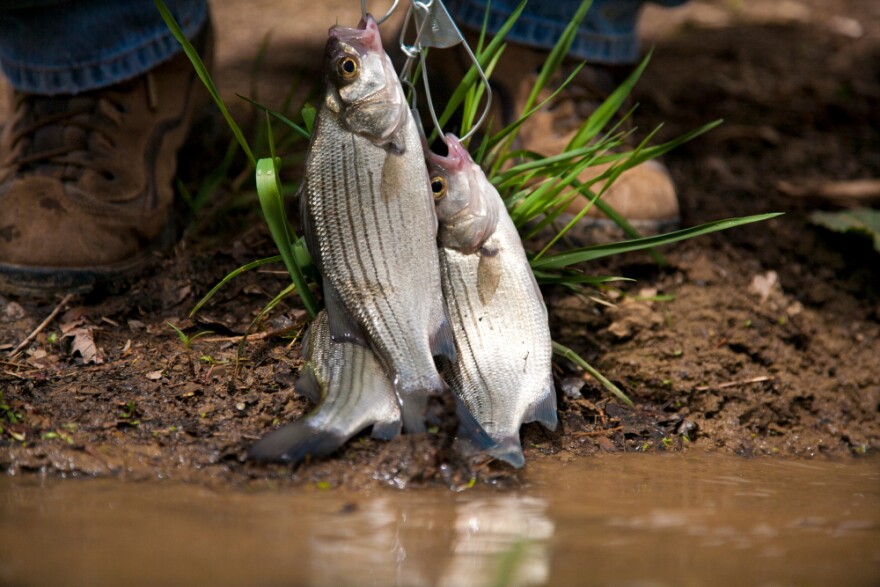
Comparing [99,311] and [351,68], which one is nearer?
[351,68]

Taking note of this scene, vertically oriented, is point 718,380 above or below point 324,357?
below

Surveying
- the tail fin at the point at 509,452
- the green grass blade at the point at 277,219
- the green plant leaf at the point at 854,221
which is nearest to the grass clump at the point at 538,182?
the green grass blade at the point at 277,219

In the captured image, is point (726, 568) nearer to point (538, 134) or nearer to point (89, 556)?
point (89, 556)

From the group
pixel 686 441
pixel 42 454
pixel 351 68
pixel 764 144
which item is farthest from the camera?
pixel 764 144

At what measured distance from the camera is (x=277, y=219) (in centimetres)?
259

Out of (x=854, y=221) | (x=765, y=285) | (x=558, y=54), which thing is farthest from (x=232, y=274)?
(x=854, y=221)

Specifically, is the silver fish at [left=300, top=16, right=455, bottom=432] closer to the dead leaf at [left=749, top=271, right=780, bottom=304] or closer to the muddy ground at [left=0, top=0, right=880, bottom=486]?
the muddy ground at [left=0, top=0, right=880, bottom=486]

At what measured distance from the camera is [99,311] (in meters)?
3.04

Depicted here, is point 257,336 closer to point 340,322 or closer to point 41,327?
point 340,322

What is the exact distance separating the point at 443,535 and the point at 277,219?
1.13 metres

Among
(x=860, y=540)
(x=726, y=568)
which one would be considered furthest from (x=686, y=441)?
(x=726, y=568)

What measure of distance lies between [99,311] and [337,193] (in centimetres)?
114

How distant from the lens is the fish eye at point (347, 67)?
239 centimetres

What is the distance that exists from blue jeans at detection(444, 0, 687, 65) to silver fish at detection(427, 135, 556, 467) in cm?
97
